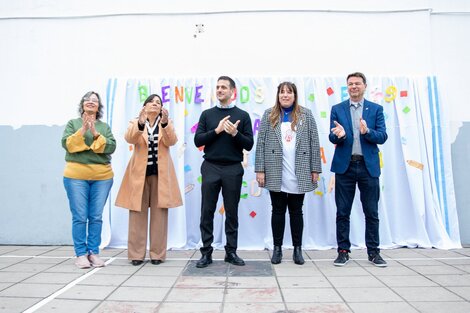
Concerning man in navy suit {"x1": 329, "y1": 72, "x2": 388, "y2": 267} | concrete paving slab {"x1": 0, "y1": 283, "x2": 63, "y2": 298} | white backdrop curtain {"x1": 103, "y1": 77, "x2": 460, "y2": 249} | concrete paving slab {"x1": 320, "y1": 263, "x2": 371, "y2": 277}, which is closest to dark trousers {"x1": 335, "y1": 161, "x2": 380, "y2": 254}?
man in navy suit {"x1": 329, "y1": 72, "x2": 388, "y2": 267}

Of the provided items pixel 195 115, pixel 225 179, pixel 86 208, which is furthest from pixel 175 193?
pixel 195 115

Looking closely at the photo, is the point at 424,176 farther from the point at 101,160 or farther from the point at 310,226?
the point at 101,160

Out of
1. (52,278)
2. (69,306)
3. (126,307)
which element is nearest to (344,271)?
(126,307)

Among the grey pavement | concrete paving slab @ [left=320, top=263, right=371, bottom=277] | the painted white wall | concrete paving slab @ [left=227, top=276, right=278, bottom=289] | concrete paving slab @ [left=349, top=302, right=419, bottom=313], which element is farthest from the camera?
the painted white wall

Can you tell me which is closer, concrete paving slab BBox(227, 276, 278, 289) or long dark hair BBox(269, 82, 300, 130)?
concrete paving slab BBox(227, 276, 278, 289)

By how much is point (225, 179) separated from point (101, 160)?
124 centimetres

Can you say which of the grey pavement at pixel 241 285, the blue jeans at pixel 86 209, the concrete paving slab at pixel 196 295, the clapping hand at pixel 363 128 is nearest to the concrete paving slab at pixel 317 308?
the grey pavement at pixel 241 285

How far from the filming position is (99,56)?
5102 mm

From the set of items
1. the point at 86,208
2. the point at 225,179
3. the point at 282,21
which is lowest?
the point at 86,208

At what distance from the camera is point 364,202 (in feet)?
12.7

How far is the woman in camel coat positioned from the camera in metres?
3.86

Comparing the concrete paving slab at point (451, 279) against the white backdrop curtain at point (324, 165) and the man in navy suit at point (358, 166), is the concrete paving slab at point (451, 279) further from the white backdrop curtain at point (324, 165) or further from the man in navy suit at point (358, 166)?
the white backdrop curtain at point (324, 165)

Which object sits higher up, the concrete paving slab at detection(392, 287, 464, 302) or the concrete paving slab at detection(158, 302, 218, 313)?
the concrete paving slab at detection(158, 302, 218, 313)

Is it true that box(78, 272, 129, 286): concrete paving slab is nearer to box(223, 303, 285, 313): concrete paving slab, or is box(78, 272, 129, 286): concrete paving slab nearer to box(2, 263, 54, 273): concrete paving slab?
box(2, 263, 54, 273): concrete paving slab
